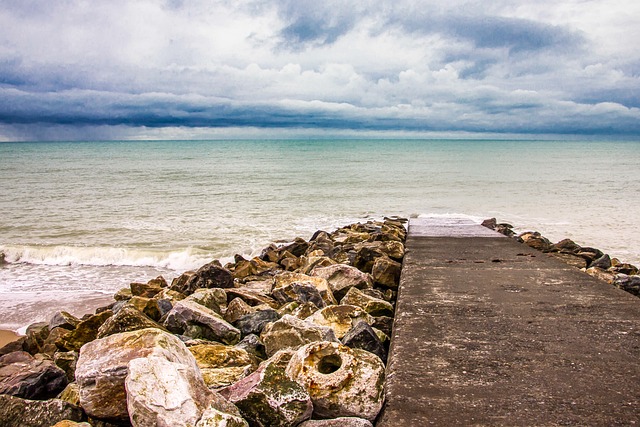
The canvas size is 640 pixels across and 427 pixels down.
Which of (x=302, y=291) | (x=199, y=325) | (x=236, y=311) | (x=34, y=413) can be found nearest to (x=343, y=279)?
(x=302, y=291)

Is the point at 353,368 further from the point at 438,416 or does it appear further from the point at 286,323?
the point at 286,323

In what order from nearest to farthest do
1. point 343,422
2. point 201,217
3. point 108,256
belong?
point 343,422, point 108,256, point 201,217

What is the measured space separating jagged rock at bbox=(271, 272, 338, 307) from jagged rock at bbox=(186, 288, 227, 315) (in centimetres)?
63

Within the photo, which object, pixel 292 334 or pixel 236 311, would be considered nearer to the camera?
pixel 292 334

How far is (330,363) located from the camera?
3.09 metres

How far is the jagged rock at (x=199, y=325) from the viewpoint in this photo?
14.9ft

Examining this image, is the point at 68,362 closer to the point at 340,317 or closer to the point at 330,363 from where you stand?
the point at 340,317

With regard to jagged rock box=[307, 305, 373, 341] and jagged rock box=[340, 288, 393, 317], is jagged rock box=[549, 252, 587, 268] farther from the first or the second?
jagged rock box=[307, 305, 373, 341]

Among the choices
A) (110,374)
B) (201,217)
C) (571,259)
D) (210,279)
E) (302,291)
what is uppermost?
(110,374)

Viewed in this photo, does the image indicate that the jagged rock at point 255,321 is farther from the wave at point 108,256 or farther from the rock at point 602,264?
the wave at point 108,256

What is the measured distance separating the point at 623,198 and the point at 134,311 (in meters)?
23.2

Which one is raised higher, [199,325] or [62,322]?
[199,325]

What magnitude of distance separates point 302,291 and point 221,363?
6.51 ft

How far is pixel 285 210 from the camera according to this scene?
19.8m
